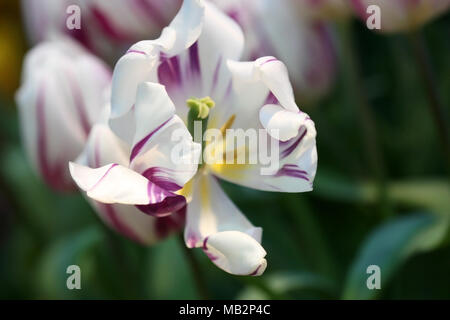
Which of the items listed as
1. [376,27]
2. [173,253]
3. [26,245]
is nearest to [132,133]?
[376,27]

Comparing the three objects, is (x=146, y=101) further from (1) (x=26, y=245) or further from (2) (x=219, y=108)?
(1) (x=26, y=245)

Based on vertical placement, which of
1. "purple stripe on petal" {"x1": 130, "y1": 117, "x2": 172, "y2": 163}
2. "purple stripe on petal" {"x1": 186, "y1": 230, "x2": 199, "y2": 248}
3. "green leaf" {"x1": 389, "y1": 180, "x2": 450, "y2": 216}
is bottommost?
"purple stripe on petal" {"x1": 186, "y1": 230, "x2": 199, "y2": 248}

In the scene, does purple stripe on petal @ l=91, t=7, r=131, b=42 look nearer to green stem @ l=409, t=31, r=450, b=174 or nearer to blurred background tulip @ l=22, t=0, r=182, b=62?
blurred background tulip @ l=22, t=0, r=182, b=62

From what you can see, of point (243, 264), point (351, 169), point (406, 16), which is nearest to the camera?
point (243, 264)

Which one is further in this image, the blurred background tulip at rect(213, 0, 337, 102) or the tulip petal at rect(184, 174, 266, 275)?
the blurred background tulip at rect(213, 0, 337, 102)

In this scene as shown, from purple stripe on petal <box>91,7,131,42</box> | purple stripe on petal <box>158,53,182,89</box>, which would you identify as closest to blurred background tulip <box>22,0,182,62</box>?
purple stripe on petal <box>91,7,131,42</box>
